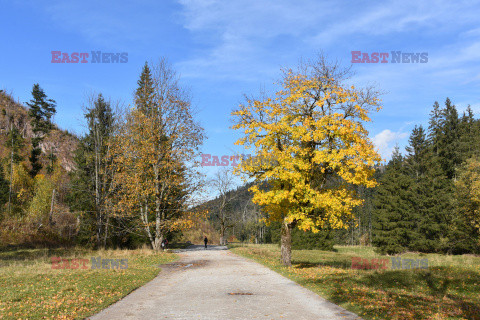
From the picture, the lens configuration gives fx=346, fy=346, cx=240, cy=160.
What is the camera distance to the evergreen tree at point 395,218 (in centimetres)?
4553

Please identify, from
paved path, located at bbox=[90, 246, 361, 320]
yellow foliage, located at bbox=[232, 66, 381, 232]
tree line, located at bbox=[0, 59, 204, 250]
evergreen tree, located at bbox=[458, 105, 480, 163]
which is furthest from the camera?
evergreen tree, located at bbox=[458, 105, 480, 163]

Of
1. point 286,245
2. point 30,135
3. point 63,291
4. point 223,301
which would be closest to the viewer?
point 223,301

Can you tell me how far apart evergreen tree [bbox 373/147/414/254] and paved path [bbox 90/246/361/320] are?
35.8 m

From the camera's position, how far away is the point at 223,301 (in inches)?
397

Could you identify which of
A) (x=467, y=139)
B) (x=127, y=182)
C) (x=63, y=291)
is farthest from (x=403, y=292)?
(x=467, y=139)

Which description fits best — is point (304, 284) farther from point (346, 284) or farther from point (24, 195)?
point (24, 195)

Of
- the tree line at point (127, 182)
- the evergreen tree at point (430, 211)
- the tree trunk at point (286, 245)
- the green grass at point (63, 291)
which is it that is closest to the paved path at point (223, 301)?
the green grass at point (63, 291)

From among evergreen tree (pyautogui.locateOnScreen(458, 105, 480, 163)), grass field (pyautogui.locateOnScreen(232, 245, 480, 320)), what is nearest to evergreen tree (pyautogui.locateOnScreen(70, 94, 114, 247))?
grass field (pyautogui.locateOnScreen(232, 245, 480, 320))

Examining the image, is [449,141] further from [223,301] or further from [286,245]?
[223,301]

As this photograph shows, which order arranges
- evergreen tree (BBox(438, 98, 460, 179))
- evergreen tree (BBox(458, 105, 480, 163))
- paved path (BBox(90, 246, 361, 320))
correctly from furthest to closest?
evergreen tree (BBox(438, 98, 460, 179)), evergreen tree (BBox(458, 105, 480, 163)), paved path (BBox(90, 246, 361, 320))

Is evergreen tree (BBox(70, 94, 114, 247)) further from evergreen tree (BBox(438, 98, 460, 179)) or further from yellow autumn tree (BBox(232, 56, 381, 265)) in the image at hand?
evergreen tree (BBox(438, 98, 460, 179))

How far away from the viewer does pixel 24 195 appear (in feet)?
151

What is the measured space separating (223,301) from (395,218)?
42232 mm

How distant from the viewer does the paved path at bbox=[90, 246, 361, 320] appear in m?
8.52
